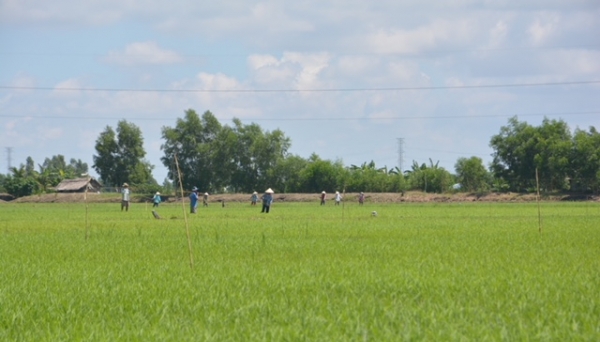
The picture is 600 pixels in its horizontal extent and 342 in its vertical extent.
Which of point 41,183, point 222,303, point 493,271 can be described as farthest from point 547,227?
point 41,183

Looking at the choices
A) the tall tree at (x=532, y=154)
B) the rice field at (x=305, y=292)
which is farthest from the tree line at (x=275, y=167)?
the rice field at (x=305, y=292)

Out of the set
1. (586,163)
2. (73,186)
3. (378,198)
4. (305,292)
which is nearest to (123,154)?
(73,186)

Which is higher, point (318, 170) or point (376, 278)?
point (318, 170)

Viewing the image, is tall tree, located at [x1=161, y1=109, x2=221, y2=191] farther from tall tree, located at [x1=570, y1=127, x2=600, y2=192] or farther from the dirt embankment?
tall tree, located at [x1=570, y1=127, x2=600, y2=192]

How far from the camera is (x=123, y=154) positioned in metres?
104

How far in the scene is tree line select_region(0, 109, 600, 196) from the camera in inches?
3364

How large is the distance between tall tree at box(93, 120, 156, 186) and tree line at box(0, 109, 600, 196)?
0.12 m

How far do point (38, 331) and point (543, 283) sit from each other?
22.7 feet

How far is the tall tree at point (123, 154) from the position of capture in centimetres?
10356

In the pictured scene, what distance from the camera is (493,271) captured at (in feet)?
46.6

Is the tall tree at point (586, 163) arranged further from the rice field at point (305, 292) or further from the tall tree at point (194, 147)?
the rice field at point (305, 292)

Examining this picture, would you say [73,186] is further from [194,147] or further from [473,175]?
[473,175]

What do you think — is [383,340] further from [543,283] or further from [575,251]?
[575,251]

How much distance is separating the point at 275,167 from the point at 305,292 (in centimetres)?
8687
